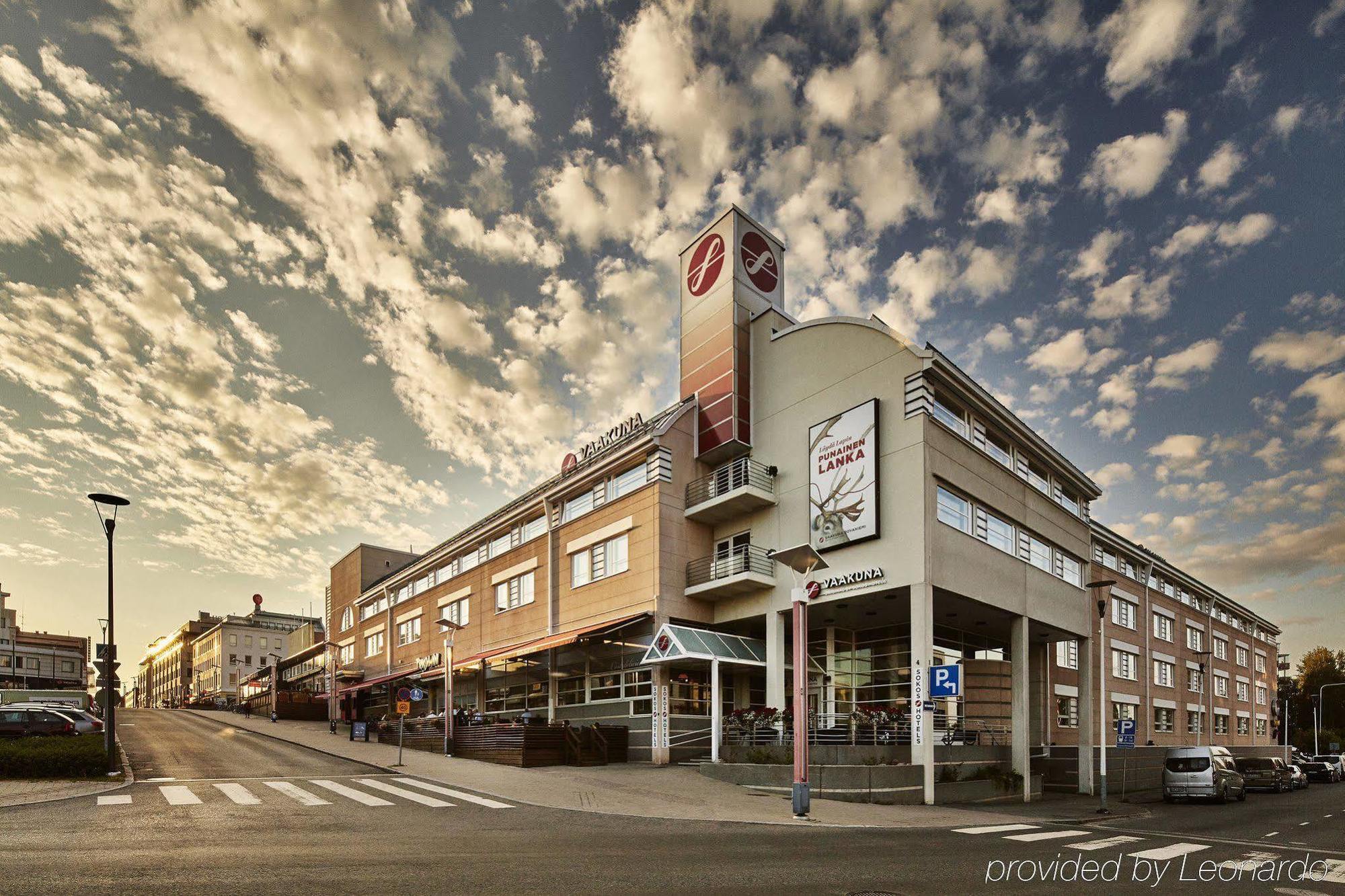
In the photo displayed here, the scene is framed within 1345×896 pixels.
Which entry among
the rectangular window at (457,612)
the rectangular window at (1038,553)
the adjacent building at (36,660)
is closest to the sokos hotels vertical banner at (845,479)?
the rectangular window at (1038,553)

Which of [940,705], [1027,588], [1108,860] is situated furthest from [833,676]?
[1108,860]

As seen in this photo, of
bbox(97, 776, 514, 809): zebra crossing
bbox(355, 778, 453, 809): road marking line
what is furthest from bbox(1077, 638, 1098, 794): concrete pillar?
bbox(355, 778, 453, 809): road marking line

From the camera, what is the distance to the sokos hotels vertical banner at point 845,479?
25.9 metres

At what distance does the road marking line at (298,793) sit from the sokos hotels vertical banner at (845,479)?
16652mm

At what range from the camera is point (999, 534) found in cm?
2911

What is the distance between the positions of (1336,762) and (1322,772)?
1.54m

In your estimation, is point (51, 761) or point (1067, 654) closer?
point (51, 761)

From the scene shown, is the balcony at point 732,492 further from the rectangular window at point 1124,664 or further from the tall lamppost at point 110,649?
the rectangular window at point 1124,664

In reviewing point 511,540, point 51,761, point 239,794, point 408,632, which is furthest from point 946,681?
point 408,632

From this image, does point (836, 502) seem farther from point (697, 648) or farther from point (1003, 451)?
point (1003, 451)

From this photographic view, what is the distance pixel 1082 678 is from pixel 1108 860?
23.5m

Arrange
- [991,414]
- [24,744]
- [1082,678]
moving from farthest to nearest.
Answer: [1082,678] → [991,414] → [24,744]

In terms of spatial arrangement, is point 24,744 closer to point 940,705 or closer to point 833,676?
point 833,676

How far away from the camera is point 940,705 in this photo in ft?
98.0
